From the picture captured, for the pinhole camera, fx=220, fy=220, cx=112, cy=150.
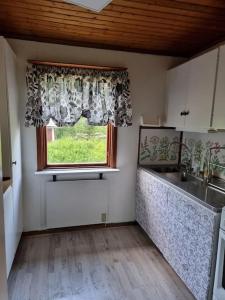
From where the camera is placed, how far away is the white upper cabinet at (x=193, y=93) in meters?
2.03

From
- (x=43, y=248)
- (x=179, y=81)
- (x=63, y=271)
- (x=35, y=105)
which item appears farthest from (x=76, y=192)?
Answer: (x=179, y=81)

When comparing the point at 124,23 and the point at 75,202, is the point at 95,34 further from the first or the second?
the point at 75,202

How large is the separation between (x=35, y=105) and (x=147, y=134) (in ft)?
4.80

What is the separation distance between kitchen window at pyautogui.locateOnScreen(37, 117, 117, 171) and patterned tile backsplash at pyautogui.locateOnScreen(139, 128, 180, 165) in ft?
1.33

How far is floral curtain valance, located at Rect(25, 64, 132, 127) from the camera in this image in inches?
98.7

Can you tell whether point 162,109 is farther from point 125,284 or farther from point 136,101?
point 125,284

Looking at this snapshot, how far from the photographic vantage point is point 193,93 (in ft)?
7.48

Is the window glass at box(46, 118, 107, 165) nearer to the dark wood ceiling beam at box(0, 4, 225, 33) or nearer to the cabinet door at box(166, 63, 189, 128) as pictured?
the cabinet door at box(166, 63, 189, 128)

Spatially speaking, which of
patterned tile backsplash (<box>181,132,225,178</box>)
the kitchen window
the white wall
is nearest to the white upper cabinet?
the white wall

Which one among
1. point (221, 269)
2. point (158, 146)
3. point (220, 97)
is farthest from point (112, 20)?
point (221, 269)

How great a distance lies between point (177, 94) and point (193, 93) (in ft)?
1.14

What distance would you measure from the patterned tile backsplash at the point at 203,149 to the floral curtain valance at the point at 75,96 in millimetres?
868

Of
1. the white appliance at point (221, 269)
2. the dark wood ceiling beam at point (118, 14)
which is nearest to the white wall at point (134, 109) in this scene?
the dark wood ceiling beam at point (118, 14)

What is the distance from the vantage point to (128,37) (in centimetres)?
245
